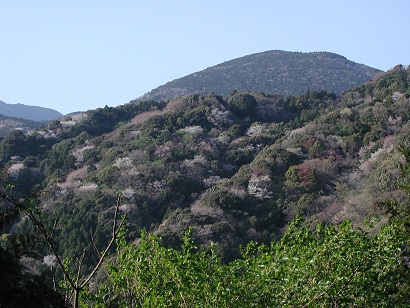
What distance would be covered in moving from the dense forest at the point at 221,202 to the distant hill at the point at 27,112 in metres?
89.6

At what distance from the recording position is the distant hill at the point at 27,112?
5413 inches

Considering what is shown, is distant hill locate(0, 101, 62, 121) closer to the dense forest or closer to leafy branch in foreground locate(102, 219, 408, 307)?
the dense forest

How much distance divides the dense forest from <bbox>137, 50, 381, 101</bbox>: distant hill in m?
37.8

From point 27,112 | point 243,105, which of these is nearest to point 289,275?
point 243,105

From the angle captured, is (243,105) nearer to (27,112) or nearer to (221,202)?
(221,202)

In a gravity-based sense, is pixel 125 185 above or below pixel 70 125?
below

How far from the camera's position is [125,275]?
784 centimetres

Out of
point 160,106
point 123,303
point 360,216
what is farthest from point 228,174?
point 123,303

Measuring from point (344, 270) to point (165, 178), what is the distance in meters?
30.5

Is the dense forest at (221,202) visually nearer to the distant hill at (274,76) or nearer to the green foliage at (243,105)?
the green foliage at (243,105)

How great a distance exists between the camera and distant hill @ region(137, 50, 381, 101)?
94.2 m

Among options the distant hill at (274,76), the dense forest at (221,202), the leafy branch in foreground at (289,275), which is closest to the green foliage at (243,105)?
the dense forest at (221,202)

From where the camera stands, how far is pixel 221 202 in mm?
31938

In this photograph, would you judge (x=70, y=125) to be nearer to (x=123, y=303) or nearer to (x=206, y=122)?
(x=206, y=122)
